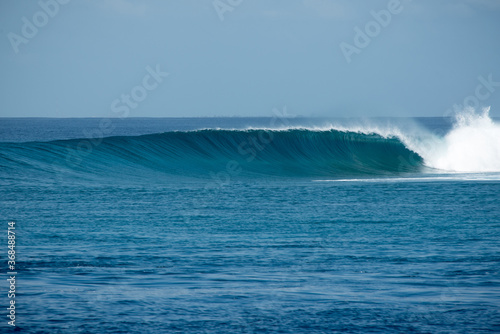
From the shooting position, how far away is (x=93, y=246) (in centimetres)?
983

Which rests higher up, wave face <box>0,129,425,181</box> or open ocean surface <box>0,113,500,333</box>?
wave face <box>0,129,425,181</box>

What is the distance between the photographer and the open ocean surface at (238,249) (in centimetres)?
654

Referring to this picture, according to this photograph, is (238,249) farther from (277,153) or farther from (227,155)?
(277,153)

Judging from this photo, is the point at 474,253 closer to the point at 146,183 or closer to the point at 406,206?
the point at 406,206

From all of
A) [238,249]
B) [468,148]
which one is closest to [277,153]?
[468,148]

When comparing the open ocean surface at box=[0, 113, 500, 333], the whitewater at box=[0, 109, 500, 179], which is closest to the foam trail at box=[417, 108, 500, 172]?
the whitewater at box=[0, 109, 500, 179]

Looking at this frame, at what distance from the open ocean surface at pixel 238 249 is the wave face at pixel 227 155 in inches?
7.5

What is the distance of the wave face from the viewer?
2216 centimetres

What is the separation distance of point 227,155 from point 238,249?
18.1 meters

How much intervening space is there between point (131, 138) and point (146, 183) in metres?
6.64

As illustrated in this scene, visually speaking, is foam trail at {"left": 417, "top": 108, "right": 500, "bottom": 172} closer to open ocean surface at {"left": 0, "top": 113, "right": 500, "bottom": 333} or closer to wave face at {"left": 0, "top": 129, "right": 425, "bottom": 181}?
wave face at {"left": 0, "top": 129, "right": 425, "bottom": 181}

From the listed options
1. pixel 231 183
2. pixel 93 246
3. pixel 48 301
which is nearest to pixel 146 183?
pixel 231 183

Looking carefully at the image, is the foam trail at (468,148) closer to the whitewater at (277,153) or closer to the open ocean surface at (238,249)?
the whitewater at (277,153)

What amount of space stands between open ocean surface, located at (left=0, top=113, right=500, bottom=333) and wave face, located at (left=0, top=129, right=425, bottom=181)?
0.19 metres
